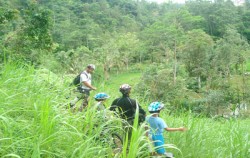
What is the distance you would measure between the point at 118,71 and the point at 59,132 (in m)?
42.4

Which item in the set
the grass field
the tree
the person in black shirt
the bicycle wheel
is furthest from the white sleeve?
the tree

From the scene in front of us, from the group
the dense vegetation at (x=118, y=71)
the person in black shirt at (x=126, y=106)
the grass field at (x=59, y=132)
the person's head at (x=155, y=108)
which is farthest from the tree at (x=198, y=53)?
the person's head at (x=155, y=108)

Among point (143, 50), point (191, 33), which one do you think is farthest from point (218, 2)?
point (191, 33)

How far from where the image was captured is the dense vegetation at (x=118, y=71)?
2.61m

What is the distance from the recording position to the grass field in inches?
91.0

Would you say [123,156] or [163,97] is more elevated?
[123,156]

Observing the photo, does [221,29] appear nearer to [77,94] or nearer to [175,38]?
[175,38]

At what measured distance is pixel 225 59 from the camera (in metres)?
31.7

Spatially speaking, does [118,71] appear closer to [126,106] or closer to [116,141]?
[126,106]

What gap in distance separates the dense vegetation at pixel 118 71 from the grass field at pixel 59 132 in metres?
0.01

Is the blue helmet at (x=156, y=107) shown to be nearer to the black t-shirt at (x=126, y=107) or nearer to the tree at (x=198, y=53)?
the black t-shirt at (x=126, y=107)

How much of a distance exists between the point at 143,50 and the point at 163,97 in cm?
2618

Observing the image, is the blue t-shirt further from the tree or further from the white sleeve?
the tree

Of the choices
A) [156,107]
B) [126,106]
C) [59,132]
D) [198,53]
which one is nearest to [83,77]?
[126,106]
